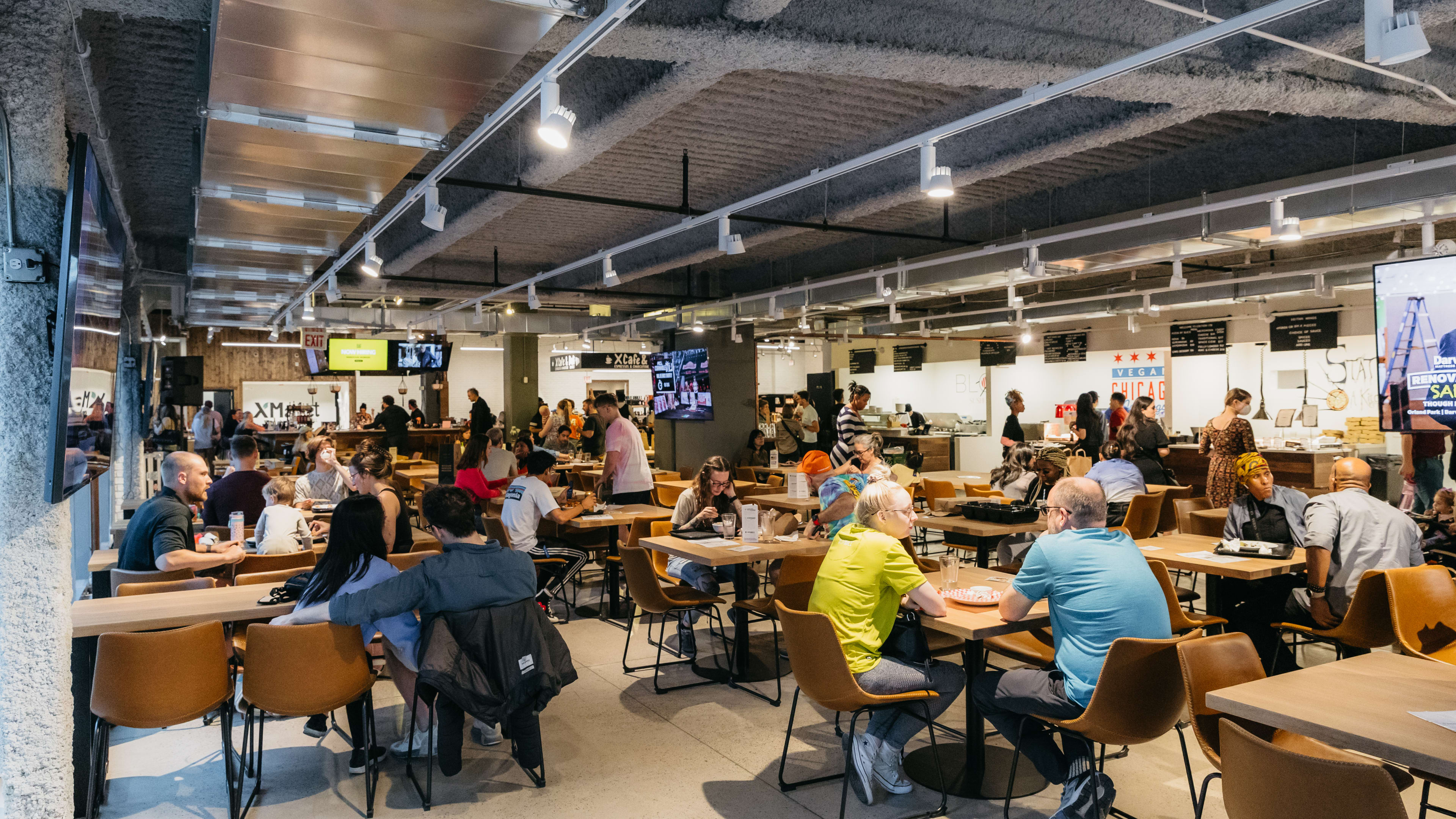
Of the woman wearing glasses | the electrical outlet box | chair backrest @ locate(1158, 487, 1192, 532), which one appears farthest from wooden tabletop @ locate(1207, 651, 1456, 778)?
chair backrest @ locate(1158, 487, 1192, 532)

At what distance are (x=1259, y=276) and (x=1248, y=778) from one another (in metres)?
9.11

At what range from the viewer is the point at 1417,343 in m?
3.57

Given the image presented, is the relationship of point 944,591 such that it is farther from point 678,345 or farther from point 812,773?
point 678,345

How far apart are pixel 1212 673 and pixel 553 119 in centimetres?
303

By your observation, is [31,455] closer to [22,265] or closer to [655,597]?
[22,265]

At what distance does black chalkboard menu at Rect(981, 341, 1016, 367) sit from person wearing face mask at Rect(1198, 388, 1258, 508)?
8813 millimetres

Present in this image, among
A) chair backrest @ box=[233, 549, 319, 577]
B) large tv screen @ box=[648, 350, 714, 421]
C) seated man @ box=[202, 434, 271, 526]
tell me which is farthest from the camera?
large tv screen @ box=[648, 350, 714, 421]

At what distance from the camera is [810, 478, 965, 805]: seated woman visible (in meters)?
3.51

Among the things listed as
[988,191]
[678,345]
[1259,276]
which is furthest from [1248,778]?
[678,345]

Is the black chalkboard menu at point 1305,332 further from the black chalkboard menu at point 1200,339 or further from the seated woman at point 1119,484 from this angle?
the seated woman at point 1119,484

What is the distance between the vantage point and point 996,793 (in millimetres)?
3676

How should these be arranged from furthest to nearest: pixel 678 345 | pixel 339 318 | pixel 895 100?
pixel 678 345
pixel 339 318
pixel 895 100

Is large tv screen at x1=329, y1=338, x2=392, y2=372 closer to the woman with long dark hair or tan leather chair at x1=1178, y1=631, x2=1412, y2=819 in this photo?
the woman with long dark hair

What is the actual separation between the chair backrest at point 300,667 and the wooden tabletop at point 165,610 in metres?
0.31
